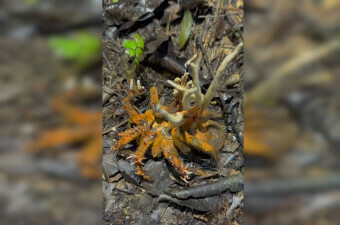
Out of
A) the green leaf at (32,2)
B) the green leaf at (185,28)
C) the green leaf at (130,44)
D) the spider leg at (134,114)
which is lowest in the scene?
the spider leg at (134,114)

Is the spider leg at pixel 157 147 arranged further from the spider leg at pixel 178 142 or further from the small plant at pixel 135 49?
the small plant at pixel 135 49

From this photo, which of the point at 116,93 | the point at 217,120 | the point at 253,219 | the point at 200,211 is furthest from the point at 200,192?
the point at 253,219

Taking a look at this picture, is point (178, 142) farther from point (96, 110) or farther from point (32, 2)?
point (32, 2)

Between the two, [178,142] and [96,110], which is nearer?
[96,110]

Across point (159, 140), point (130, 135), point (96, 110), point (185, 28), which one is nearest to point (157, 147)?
point (159, 140)

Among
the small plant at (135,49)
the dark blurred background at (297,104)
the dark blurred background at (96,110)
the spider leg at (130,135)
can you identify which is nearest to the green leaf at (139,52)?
the small plant at (135,49)

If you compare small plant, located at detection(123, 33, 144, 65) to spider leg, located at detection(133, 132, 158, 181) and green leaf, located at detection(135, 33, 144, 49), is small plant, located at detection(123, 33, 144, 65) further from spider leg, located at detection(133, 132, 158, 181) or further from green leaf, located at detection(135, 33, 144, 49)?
spider leg, located at detection(133, 132, 158, 181)

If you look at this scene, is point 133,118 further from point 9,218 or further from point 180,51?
point 9,218
